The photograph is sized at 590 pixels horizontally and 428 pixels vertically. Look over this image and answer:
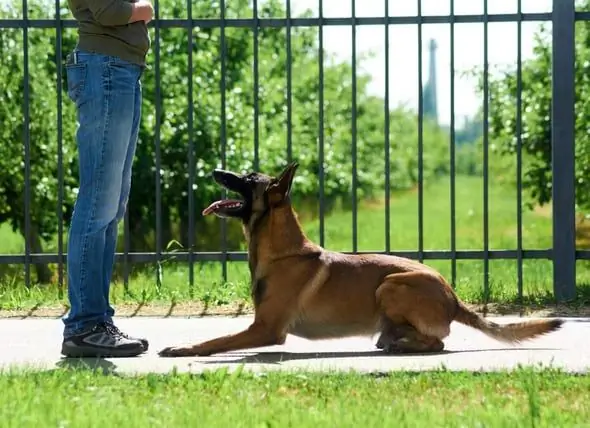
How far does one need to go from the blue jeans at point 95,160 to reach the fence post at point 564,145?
304 centimetres

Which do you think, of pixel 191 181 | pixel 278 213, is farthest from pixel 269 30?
pixel 278 213

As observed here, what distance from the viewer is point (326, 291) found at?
5.77 meters

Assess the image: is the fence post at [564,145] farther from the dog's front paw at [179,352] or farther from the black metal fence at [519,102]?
the dog's front paw at [179,352]

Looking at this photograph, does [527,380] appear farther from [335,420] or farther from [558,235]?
[558,235]

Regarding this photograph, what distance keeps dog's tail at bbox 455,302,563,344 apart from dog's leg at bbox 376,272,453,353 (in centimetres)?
11

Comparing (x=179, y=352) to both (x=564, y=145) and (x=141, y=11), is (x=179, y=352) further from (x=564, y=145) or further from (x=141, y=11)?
(x=564, y=145)

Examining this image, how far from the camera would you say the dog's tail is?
565 cm

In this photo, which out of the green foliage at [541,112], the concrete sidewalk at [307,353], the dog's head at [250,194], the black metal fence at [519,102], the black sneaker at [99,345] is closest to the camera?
the concrete sidewalk at [307,353]

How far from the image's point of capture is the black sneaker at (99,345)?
5480 mm

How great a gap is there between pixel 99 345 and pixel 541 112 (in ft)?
20.2

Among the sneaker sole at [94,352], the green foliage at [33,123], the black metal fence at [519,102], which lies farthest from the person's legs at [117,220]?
the green foliage at [33,123]

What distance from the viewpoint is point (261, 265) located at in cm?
576

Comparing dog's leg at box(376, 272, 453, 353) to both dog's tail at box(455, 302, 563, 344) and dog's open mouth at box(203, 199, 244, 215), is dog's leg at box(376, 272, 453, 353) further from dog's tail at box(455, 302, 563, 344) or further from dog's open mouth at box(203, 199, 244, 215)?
dog's open mouth at box(203, 199, 244, 215)

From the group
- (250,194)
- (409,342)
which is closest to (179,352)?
(250,194)
